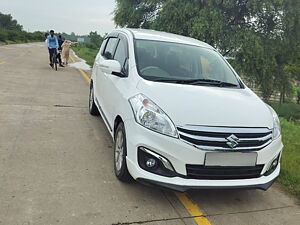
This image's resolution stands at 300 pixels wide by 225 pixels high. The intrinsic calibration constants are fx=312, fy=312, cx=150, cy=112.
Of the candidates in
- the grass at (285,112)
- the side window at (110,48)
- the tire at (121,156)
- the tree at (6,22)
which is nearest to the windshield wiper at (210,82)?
the tire at (121,156)

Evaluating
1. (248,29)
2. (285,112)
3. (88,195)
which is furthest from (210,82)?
(285,112)

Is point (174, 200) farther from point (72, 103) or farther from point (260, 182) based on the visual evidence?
point (72, 103)

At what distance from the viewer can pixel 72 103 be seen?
7625mm

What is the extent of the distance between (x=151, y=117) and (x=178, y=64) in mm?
1424

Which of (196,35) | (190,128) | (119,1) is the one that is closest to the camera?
(190,128)

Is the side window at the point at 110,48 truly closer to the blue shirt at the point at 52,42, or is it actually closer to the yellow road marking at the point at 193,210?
the yellow road marking at the point at 193,210

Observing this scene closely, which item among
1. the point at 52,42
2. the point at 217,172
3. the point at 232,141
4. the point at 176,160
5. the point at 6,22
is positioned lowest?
the point at 217,172

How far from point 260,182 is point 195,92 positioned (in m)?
1.18

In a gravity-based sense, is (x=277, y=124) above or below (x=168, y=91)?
below

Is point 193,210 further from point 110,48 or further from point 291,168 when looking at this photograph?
point 110,48

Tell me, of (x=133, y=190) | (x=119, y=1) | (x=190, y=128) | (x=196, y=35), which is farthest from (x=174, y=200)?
(x=119, y=1)

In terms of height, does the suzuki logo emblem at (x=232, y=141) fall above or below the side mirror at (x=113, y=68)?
below

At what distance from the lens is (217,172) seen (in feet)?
9.96

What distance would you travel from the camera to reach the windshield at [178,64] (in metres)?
4.05
